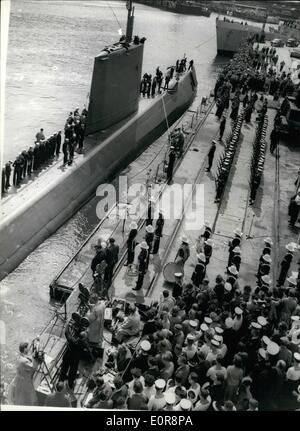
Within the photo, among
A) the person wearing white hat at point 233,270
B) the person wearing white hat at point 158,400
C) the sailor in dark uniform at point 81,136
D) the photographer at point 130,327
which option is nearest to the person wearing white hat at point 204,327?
the photographer at point 130,327

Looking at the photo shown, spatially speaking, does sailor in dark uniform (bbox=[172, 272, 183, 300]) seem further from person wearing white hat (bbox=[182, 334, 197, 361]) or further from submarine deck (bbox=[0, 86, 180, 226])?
submarine deck (bbox=[0, 86, 180, 226])

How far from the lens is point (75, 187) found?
43.6ft

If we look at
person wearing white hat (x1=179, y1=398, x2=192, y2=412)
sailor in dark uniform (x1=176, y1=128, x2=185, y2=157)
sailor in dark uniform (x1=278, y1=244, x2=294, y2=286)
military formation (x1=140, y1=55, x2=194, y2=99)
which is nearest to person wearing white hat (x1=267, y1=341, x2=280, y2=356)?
person wearing white hat (x1=179, y1=398, x2=192, y2=412)

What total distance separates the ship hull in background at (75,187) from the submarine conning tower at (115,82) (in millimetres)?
520

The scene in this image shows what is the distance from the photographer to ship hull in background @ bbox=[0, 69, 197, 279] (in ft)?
34.7

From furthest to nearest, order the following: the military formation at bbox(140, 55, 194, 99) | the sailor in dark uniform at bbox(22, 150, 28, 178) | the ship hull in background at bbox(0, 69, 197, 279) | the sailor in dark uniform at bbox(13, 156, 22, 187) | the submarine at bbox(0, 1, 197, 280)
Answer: the military formation at bbox(140, 55, 194, 99)
the sailor in dark uniform at bbox(22, 150, 28, 178)
the sailor in dark uniform at bbox(13, 156, 22, 187)
the submarine at bbox(0, 1, 197, 280)
the ship hull in background at bbox(0, 69, 197, 279)

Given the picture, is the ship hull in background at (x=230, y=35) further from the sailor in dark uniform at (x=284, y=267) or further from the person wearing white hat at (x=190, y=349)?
the person wearing white hat at (x=190, y=349)

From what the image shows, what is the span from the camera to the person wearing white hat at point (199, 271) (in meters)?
9.52

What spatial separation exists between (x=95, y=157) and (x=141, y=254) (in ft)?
18.5

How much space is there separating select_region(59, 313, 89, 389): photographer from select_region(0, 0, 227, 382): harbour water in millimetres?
1325

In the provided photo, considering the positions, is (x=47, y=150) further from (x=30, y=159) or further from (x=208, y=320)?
(x=208, y=320)

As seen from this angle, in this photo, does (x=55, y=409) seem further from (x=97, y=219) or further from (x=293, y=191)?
(x=293, y=191)

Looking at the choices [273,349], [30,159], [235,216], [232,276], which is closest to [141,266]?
[232,276]

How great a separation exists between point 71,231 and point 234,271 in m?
5.12
